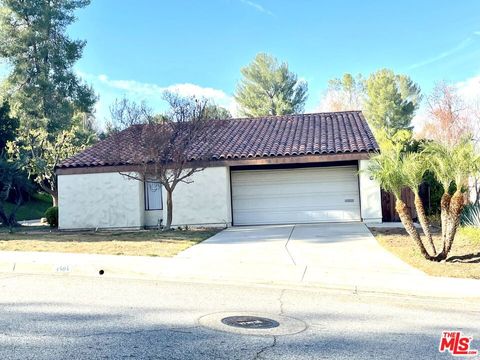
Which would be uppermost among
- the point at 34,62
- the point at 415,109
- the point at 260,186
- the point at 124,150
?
the point at 34,62

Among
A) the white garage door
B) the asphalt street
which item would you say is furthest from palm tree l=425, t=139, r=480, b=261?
the white garage door

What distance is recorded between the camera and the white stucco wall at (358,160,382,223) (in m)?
18.1

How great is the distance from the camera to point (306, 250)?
12211mm

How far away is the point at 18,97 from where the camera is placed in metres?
35.4

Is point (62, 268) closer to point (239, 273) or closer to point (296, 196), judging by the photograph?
point (239, 273)

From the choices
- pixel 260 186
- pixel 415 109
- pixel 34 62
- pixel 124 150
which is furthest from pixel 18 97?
pixel 415 109

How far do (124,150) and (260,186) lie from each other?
5544 millimetres

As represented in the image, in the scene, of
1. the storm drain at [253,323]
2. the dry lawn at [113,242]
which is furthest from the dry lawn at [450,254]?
the dry lawn at [113,242]

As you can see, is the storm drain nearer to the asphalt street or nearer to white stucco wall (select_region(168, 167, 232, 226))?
the asphalt street

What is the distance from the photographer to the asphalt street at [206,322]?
4.97 m

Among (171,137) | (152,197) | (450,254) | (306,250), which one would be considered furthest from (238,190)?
(450,254)

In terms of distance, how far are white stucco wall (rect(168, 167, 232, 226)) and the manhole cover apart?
12380 mm

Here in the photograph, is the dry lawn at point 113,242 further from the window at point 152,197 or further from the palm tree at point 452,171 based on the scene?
the palm tree at point 452,171

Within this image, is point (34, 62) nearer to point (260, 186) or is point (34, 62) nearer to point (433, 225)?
point (260, 186)
